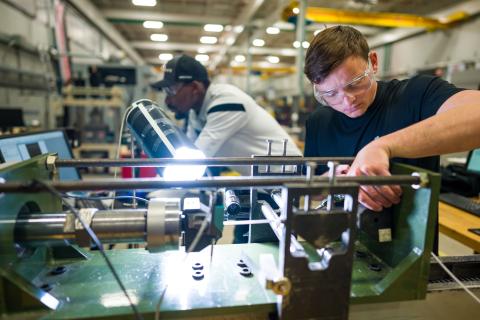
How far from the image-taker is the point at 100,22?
20.9 feet

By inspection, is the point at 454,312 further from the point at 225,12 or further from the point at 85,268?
the point at 225,12

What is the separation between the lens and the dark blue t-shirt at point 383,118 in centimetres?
94

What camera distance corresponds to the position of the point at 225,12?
260 inches

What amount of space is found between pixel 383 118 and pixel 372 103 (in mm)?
69

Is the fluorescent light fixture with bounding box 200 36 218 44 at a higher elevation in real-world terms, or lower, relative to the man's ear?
higher

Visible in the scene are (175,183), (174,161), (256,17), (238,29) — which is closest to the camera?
(175,183)

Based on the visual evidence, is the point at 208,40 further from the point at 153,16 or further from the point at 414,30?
the point at 414,30

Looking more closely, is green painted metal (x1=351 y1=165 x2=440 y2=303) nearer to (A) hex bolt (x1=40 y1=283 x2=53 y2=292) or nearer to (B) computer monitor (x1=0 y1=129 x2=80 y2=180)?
(A) hex bolt (x1=40 y1=283 x2=53 y2=292)

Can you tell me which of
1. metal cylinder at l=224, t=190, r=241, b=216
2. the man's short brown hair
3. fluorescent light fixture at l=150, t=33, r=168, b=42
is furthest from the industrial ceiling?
metal cylinder at l=224, t=190, r=241, b=216

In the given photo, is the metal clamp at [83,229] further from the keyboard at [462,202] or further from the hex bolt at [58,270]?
the keyboard at [462,202]

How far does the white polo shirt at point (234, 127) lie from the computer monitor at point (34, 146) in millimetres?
636

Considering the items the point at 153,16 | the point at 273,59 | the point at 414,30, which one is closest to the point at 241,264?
the point at 153,16

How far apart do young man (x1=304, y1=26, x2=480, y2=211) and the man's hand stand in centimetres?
1

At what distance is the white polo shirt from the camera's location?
160 centimetres
